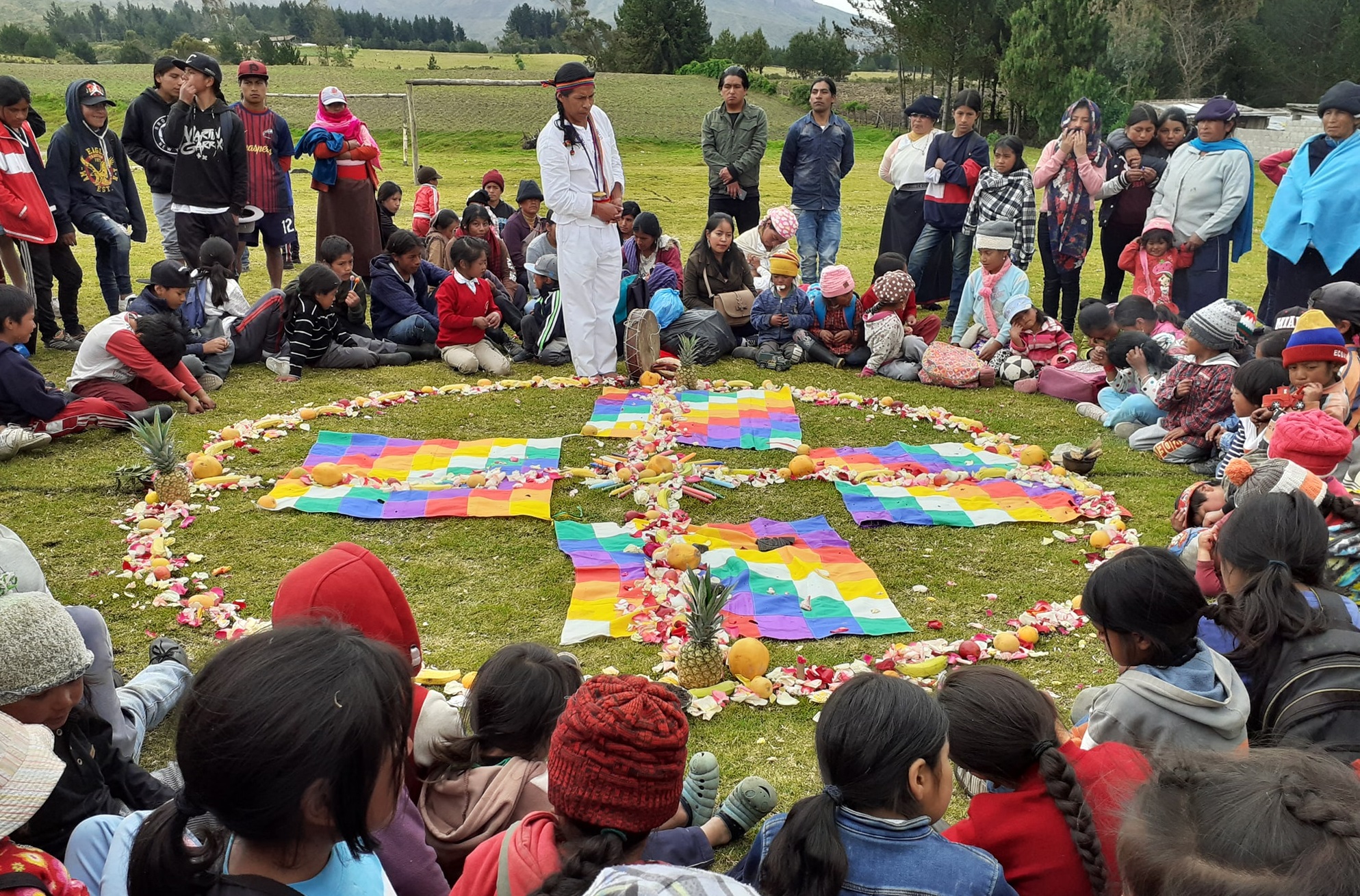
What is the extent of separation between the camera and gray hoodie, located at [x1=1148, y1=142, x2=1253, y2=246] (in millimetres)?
9375

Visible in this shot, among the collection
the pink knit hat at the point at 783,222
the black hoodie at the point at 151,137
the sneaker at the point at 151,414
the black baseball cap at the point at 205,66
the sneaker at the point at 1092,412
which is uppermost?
the black baseball cap at the point at 205,66

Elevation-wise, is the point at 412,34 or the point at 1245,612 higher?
the point at 412,34

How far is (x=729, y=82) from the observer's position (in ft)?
38.3

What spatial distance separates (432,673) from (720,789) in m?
1.46

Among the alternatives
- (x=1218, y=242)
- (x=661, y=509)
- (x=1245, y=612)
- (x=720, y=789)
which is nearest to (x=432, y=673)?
(x=720, y=789)

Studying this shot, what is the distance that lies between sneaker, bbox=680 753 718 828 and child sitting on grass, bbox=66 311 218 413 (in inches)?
236

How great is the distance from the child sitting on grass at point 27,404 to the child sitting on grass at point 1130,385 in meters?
7.34

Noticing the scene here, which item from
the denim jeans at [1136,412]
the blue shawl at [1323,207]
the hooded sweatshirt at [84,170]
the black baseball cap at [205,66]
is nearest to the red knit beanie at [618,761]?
the denim jeans at [1136,412]

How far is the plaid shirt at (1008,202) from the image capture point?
33.9ft

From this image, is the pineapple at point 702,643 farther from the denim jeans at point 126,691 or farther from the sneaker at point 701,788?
the denim jeans at point 126,691

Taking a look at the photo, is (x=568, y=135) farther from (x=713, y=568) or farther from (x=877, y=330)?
(x=713, y=568)

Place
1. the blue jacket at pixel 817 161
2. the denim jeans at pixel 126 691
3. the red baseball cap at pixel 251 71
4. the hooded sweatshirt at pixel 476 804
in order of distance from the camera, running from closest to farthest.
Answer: the hooded sweatshirt at pixel 476 804 → the denim jeans at pixel 126 691 → the red baseball cap at pixel 251 71 → the blue jacket at pixel 817 161

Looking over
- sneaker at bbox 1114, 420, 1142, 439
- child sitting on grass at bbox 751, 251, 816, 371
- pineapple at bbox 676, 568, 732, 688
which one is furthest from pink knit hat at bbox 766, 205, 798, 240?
pineapple at bbox 676, 568, 732, 688

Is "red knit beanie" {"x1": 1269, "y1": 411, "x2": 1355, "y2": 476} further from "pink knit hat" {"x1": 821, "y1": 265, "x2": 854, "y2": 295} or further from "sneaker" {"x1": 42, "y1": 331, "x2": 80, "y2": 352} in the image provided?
"sneaker" {"x1": 42, "y1": 331, "x2": 80, "y2": 352}
